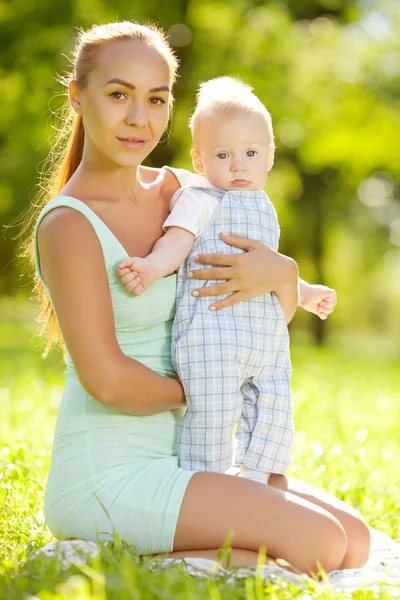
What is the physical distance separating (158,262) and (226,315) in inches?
12.3

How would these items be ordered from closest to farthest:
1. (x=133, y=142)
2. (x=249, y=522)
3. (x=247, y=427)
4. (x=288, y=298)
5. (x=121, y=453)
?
1. (x=249, y=522)
2. (x=121, y=453)
3. (x=133, y=142)
4. (x=247, y=427)
5. (x=288, y=298)

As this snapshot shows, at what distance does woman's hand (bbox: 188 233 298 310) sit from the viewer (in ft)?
9.75

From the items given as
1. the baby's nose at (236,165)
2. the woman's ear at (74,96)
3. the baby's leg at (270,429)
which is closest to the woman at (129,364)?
the woman's ear at (74,96)

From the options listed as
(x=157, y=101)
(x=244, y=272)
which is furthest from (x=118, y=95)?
(x=244, y=272)

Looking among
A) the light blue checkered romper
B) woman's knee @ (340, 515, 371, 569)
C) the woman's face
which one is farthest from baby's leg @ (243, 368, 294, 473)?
the woman's face

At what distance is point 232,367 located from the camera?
291 cm

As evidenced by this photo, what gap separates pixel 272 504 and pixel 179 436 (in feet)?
1.42

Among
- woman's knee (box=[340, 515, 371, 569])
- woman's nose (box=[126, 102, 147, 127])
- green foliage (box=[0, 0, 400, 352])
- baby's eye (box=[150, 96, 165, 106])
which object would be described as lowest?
woman's knee (box=[340, 515, 371, 569])

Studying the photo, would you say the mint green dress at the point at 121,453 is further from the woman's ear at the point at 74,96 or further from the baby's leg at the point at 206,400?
the woman's ear at the point at 74,96

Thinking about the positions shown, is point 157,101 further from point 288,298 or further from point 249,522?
point 249,522

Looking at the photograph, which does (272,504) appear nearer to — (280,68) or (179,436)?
(179,436)

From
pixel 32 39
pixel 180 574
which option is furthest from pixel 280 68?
pixel 180 574

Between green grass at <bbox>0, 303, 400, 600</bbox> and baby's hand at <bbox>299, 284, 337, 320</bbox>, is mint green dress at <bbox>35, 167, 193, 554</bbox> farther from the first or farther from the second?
baby's hand at <bbox>299, 284, 337, 320</bbox>

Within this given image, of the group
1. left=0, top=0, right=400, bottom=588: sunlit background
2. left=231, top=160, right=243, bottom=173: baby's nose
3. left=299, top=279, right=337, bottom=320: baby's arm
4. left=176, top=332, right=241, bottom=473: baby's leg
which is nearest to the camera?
left=176, top=332, right=241, bottom=473: baby's leg
